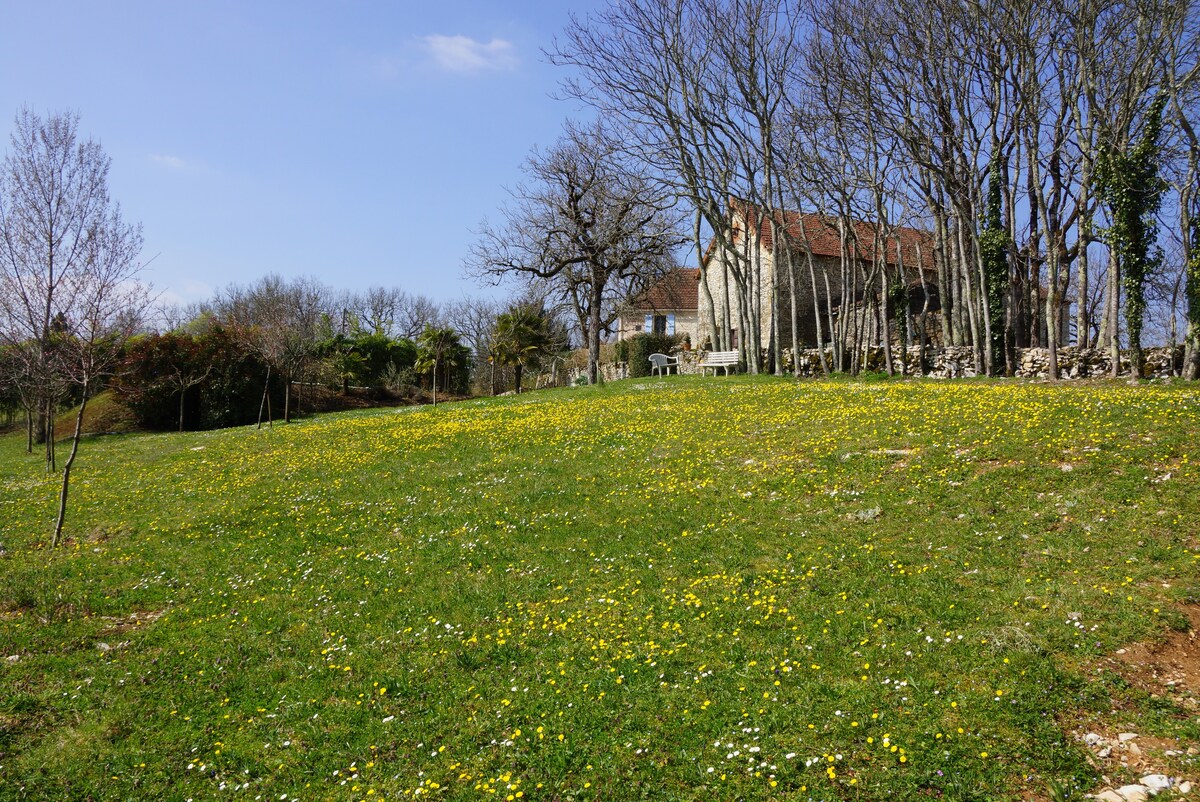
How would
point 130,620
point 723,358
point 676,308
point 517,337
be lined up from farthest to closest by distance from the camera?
point 676,308 < point 517,337 < point 723,358 < point 130,620

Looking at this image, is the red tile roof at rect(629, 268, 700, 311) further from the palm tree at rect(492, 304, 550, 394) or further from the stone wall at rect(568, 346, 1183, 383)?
the stone wall at rect(568, 346, 1183, 383)

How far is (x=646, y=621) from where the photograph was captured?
853 cm

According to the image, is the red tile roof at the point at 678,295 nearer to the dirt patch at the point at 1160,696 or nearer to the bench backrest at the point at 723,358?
the bench backrest at the point at 723,358

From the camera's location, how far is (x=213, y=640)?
9203 mm

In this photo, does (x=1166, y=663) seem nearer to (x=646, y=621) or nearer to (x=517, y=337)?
(x=646, y=621)

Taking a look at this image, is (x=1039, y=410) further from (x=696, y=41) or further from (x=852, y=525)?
(x=696, y=41)

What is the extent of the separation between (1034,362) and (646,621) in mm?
23170

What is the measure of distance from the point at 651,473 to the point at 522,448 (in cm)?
488

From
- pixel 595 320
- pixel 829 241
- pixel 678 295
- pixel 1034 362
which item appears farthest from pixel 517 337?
pixel 1034 362

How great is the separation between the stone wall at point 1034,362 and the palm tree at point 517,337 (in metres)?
16.8

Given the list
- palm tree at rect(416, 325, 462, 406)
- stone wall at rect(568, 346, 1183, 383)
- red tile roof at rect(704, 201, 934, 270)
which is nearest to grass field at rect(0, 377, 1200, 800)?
stone wall at rect(568, 346, 1183, 383)

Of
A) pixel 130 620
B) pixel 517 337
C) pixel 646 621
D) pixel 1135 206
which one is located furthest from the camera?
pixel 517 337

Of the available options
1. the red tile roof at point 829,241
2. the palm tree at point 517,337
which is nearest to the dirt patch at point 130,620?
the palm tree at point 517,337

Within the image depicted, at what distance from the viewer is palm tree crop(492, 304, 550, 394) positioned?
45.0 m
